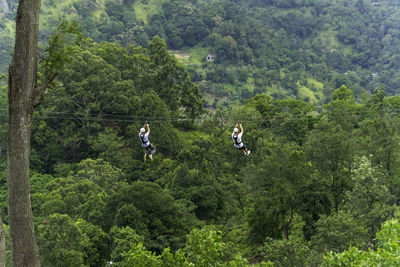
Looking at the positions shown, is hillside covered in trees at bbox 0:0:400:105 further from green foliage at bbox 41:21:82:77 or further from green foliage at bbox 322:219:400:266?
green foliage at bbox 322:219:400:266

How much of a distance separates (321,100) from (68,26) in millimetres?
114830

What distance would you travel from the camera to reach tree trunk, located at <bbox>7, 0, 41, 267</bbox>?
8109 millimetres

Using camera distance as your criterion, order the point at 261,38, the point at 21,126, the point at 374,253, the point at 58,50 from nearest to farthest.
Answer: the point at 21,126, the point at 58,50, the point at 374,253, the point at 261,38

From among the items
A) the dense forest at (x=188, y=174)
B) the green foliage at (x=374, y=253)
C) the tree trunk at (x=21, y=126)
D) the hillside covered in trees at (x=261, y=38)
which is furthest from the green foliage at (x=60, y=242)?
the hillside covered in trees at (x=261, y=38)

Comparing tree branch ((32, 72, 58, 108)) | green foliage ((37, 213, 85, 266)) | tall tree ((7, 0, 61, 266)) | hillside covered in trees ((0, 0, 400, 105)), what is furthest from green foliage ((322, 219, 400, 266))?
hillside covered in trees ((0, 0, 400, 105))

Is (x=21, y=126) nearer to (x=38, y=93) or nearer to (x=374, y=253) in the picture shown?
(x=38, y=93)

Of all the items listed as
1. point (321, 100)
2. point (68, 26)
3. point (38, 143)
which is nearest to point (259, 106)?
point (38, 143)

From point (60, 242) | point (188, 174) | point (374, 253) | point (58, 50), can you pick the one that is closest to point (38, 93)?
point (58, 50)

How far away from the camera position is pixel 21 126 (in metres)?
8.16

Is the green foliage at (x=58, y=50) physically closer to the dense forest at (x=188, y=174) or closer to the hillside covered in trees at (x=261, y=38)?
the dense forest at (x=188, y=174)

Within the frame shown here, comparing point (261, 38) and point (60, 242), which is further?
point (261, 38)

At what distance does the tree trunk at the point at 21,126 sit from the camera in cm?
811

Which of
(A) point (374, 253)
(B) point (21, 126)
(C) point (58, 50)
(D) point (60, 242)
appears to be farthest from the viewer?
(D) point (60, 242)

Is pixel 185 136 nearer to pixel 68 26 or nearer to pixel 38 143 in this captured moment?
pixel 38 143
